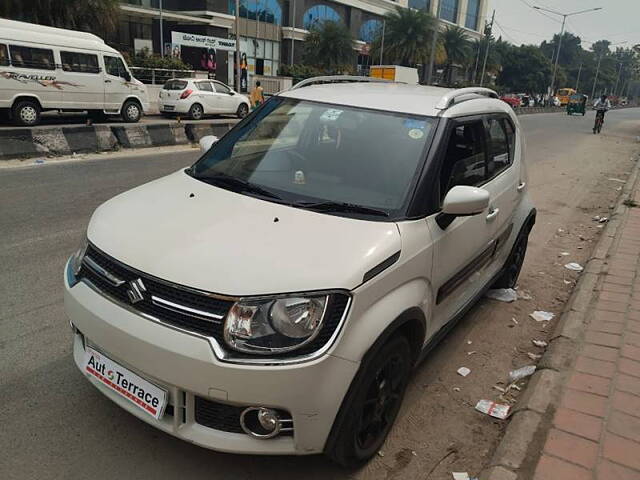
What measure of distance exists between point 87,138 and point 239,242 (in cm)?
1021

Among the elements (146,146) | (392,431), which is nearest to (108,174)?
(146,146)

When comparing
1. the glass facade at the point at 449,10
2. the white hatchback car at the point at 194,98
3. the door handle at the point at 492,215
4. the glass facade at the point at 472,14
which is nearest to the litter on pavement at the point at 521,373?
the door handle at the point at 492,215

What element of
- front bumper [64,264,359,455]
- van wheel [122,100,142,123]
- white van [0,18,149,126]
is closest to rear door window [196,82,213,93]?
white van [0,18,149,126]

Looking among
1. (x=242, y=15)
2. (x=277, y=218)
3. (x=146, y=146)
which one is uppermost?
(x=242, y=15)

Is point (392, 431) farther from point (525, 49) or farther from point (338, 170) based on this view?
point (525, 49)

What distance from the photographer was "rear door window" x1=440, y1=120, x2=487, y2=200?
10.0 feet

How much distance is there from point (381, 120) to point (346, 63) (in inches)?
1902

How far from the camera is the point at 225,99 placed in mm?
21656

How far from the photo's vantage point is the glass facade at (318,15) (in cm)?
5222

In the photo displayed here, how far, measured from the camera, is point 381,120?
323cm

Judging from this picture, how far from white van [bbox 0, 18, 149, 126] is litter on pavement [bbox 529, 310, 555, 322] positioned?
1464 cm

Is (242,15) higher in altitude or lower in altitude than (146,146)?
higher

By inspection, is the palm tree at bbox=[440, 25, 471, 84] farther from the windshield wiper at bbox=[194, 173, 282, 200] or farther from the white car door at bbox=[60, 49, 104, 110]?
the windshield wiper at bbox=[194, 173, 282, 200]

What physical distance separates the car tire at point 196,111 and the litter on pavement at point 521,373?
750 inches
